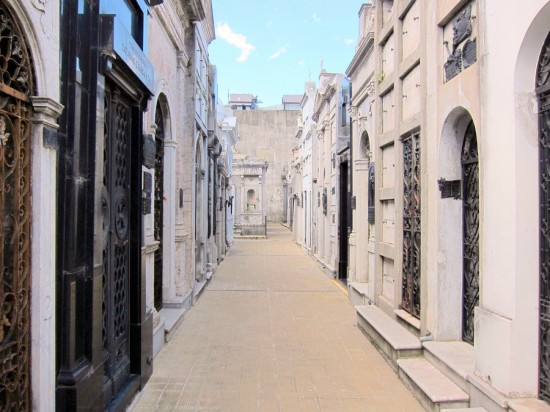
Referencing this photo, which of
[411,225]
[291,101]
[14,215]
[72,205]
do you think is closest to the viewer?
[14,215]

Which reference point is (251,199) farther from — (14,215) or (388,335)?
(14,215)

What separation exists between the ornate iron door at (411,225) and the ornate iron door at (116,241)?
11.0 feet

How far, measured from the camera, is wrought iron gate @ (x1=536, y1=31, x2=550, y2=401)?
312 centimetres

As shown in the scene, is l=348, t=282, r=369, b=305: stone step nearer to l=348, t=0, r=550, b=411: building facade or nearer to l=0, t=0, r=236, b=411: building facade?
l=348, t=0, r=550, b=411: building facade

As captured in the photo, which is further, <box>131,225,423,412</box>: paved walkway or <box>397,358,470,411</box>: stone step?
<box>131,225,423,412</box>: paved walkway

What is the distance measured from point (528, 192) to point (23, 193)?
129 inches

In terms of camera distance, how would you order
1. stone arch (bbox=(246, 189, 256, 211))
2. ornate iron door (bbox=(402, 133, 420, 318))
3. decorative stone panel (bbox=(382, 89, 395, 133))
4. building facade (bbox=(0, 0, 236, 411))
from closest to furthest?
building facade (bbox=(0, 0, 236, 411)), ornate iron door (bbox=(402, 133, 420, 318)), decorative stone panel (bbox=(382, 89, 395, 133)), stone arch (bbox=(246, 189, 256, 211))

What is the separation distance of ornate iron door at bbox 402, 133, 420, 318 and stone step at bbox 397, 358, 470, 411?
0.97 meters

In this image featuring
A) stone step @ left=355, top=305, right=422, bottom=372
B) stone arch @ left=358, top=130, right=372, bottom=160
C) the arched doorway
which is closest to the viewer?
stone step @ left=355, top=305, right=422, bottom=372

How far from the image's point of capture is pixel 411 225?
577cm

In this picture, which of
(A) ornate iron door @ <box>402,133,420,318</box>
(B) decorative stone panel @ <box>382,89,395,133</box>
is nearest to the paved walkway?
(A) ornate iron door @ <box>402,133,420,318</box>

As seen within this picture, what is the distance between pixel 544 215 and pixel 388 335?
110 inches

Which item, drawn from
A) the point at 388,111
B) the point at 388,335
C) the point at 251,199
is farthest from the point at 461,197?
the point at 251,199

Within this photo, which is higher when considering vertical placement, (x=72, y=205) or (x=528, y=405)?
(x=72, y=205)
